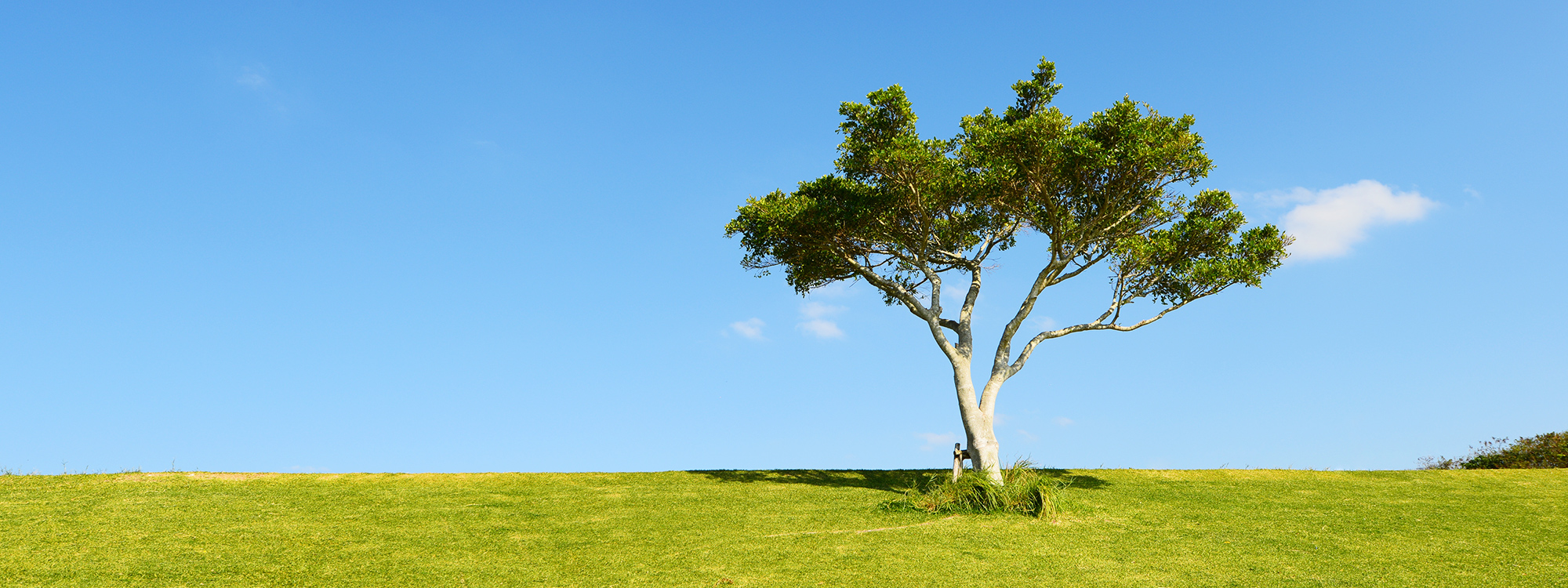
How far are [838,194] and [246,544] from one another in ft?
43.2

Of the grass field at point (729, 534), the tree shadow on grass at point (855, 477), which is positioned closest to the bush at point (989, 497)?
the grass field at point (729, 534)

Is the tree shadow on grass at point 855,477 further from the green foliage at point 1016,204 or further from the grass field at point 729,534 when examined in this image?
the green foliage at point 1016,204

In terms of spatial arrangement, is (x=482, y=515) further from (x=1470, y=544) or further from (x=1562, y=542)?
(x=1562, y=542)

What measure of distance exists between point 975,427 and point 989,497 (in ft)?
9.16

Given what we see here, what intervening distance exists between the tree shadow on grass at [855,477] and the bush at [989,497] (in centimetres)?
225

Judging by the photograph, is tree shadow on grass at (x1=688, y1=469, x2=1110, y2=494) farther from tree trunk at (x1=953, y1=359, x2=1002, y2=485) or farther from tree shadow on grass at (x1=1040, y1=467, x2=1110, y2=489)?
tree trunk at (x1=953, y1=359, x2=1002, y2=485)

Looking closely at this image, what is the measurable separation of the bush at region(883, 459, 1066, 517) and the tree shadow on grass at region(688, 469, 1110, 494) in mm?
2247

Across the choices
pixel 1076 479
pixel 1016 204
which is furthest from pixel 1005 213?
pixel 1076 479

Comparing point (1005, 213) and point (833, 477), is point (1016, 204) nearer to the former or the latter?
point (1005, 213)

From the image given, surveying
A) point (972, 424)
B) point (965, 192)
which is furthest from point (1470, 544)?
point (965, 192)

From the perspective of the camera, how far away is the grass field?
12.8 m

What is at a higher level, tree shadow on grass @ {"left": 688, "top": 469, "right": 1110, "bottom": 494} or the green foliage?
the green foliage

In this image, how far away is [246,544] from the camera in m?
14.6

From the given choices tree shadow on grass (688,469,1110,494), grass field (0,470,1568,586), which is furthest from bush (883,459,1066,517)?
tree shadow on grass (688,469,1110,494)
